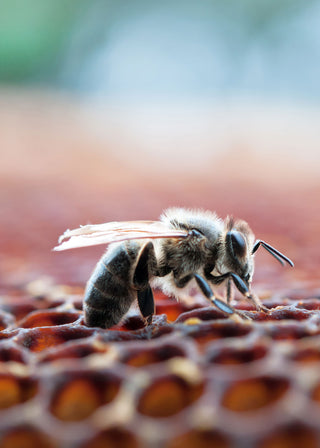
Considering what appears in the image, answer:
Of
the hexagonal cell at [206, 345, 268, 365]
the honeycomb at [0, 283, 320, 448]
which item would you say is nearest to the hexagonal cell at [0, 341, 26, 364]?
the honeycomb at [0, 283, 320, 448]

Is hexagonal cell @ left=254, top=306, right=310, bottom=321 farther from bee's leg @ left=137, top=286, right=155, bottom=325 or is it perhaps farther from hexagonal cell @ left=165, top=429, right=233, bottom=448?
hexagonal cell @ left=165, top=429, right=233, bottom=448

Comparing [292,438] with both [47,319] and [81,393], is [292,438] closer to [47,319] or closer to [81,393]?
[81,393]

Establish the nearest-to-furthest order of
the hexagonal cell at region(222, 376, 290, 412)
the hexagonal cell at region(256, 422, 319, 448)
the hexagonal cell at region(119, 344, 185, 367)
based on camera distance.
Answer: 1. the hexagonal cell at region(256, 422, 319, 448)
2. the hexagonal cell at region(222, 376, 290, 412)
3. the hexagonal cell at region(119, 344, 185, 367)

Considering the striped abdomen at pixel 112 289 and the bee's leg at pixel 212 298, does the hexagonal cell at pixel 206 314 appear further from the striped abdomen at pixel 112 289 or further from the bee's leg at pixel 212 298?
the striped abdomen at pixel 112 289

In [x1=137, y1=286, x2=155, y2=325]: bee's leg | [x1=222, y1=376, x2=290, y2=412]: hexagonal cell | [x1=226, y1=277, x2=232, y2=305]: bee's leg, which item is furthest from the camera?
[x1=226, y1=277, x2=232, y2=305]: bee's leg

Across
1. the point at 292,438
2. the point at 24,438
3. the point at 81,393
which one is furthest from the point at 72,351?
the point at 292,438
